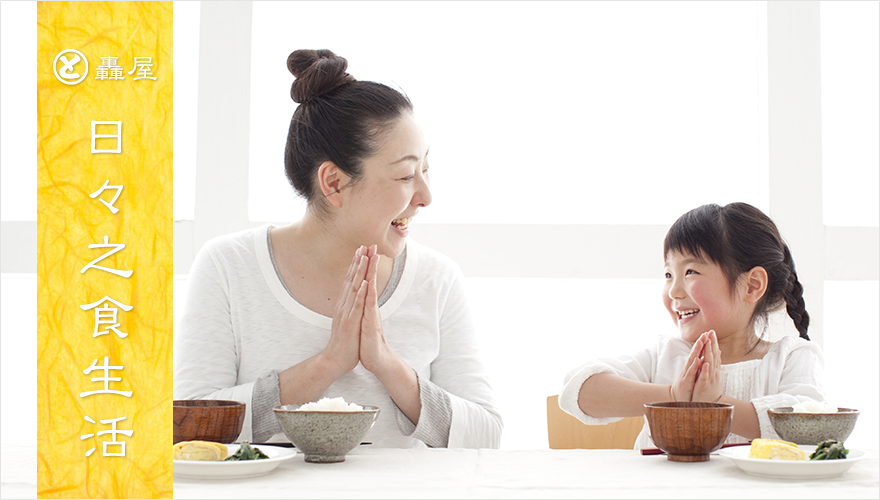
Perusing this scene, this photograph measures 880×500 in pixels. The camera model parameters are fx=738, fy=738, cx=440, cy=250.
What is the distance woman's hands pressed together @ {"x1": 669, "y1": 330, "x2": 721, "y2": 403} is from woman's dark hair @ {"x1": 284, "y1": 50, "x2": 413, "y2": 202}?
0.72 m

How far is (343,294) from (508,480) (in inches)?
21.8

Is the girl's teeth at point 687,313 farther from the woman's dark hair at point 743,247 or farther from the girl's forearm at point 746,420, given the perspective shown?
the girl's forearm at point 746,420

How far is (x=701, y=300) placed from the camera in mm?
1499

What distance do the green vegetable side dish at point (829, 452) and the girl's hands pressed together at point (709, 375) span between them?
0.26 meters

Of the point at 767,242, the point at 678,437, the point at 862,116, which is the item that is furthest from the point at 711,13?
the point at 678,437

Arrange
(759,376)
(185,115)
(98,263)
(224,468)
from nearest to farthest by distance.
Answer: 1. (98,263)
2. (224,468)
3. (759,376)
4. (185,115)

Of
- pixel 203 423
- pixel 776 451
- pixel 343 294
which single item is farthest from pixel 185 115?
pixel 776 451

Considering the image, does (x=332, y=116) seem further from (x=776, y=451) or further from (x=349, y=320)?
(x=776, y=451)

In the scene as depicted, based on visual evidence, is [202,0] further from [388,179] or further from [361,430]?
[361,430]

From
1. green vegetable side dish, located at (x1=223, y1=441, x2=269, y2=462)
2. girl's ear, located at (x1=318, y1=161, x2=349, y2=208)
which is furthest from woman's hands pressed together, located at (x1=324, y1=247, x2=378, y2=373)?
green vegetable side dish, located at (x1=223, y1=441, x2=269, y2=462)

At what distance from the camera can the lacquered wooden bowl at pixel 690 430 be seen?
3.14 ft

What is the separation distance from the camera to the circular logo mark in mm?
710

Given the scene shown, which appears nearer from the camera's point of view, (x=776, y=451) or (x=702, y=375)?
(x=776, y=451)

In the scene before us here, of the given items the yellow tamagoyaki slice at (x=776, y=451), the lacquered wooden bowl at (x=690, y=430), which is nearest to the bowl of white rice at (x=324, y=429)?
the lacquered wooden bowl at (x=690, y=430)
